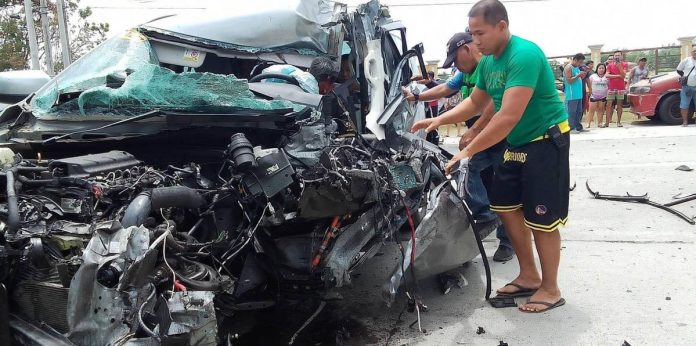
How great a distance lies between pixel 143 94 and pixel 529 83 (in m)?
2.18

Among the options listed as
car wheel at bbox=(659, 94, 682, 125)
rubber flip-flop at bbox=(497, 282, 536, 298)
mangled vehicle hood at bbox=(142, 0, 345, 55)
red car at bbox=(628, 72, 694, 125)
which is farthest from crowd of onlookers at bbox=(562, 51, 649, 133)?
rubber flip-flop at bbox=(497, 282, 536, 298)

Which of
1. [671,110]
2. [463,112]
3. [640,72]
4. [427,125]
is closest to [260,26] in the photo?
[427,125]

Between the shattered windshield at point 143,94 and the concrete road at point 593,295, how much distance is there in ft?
4.88

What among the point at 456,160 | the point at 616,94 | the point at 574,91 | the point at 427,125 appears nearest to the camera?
the point at 456,160

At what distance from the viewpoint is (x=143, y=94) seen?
10.5ft

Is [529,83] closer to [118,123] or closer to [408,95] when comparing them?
[408,95]

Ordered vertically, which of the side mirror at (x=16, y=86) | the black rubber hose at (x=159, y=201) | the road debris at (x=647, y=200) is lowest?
the road debris at (x=647, y=200)

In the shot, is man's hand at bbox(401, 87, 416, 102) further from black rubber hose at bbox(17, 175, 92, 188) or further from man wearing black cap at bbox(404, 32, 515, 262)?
black rubber hose at bbox(17, 175, 92, 188)

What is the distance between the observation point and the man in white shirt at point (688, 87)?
1056cm

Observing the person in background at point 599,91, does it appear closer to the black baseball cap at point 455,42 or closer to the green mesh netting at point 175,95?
the black baseball cap at point 455,42

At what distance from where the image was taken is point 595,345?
2916 millimetres

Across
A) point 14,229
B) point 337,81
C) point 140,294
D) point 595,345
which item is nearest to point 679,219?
point 595,345

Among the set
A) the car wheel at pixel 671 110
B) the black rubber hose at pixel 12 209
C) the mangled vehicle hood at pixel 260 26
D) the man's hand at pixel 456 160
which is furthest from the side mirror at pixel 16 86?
the car wheel at pixel 671 110

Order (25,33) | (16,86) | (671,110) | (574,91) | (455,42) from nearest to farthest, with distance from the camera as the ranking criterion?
1. (455,42)
2. (16,86)
3. (574,91)
4. (671,110)
5. (25,33)
